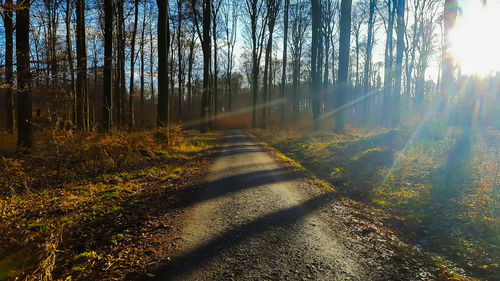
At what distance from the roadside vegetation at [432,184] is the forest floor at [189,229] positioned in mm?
545

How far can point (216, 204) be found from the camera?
547 centimetres

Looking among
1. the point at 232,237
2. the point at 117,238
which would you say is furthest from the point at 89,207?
the point at 232,237

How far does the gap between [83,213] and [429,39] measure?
4040cm

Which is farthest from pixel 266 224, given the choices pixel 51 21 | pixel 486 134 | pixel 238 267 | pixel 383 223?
pixel 51 21

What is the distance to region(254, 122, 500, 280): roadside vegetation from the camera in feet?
14.1

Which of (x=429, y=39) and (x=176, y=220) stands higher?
(x=429, y=39)

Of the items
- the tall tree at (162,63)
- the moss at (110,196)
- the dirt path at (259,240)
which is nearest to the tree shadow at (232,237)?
the dirt path at (259,240)

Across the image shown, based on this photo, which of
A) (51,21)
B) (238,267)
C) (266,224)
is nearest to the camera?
(238,267)

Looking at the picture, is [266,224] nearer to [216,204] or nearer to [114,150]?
[216,204]

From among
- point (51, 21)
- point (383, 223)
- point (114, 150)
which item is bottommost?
point (383, 223)

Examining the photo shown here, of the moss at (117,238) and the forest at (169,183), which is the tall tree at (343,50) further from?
the moss at (117,238)

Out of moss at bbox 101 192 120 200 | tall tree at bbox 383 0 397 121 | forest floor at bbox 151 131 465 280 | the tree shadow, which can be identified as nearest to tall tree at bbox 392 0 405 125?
tall tree at bbox 383 0 397 121

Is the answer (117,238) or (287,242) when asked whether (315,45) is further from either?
(117,238)

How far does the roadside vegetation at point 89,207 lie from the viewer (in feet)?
10.1
